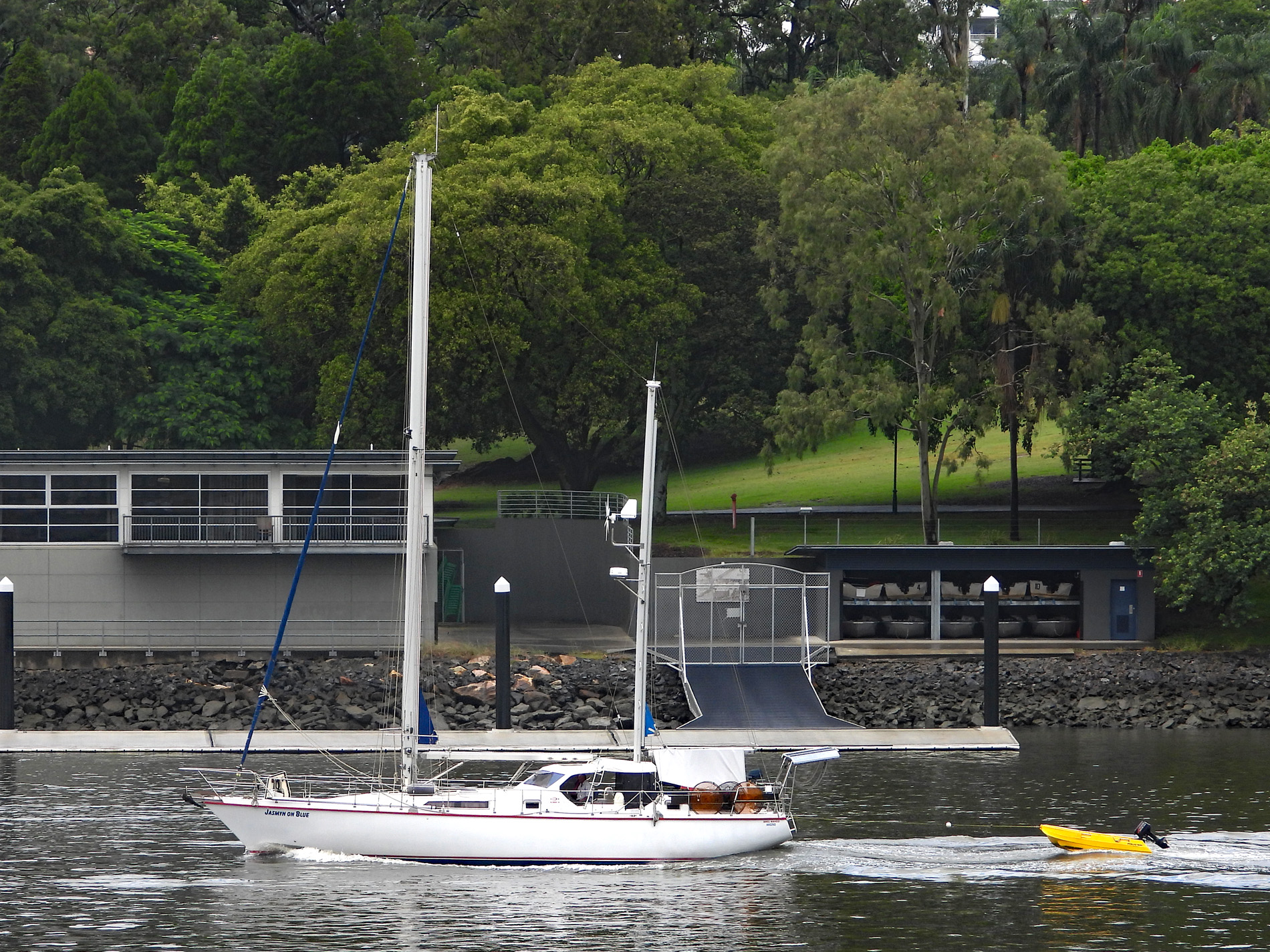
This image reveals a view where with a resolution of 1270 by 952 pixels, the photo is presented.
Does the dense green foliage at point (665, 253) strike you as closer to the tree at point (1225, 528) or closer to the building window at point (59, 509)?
the tree at point (1225, 528)

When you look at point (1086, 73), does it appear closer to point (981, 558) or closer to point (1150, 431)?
point (1150, 431)

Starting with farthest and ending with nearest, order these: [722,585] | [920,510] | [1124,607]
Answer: [920,510], [1124,607], [722,585]

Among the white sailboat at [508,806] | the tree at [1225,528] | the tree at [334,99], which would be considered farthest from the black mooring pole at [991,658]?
the tree at [334,99]

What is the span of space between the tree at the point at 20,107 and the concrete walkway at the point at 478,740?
50.7 m

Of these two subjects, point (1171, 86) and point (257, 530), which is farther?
point (1171, 86)

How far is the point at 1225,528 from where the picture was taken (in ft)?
181

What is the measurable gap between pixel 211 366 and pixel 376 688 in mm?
25976

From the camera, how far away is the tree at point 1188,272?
209 ft

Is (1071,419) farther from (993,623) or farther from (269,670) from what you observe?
(269,670)

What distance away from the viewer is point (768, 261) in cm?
6738

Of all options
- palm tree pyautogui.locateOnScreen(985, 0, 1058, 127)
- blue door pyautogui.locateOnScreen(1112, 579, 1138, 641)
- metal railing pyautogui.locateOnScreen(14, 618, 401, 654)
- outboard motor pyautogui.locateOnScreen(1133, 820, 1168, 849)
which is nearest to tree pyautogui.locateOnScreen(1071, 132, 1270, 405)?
blue door pyautogui.locateOnScreen(1112, 579, 1138, 641)

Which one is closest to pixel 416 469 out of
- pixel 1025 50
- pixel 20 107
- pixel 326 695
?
pixel 326 695

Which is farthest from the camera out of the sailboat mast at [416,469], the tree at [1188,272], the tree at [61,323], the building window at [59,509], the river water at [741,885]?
the tree at [61,323]

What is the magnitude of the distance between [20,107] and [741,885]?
7124 centimetres
